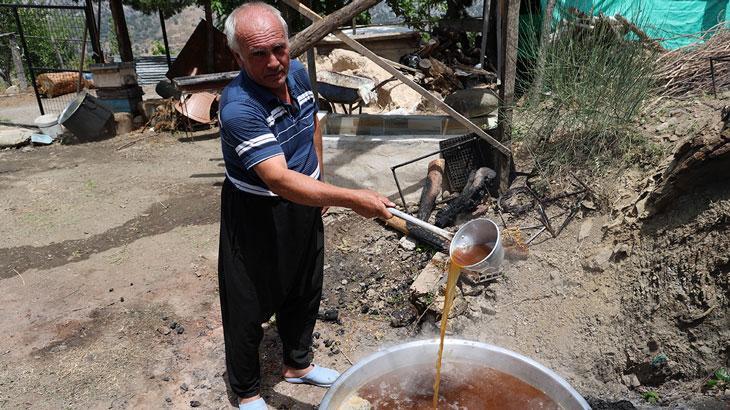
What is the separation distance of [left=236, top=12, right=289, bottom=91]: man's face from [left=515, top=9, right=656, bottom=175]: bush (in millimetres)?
2613

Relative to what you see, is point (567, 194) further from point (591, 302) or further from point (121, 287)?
point (121, 287)

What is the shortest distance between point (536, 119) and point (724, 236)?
193cm

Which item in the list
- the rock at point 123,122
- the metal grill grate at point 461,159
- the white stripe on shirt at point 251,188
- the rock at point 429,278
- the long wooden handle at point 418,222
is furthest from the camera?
the rock at point 123,122

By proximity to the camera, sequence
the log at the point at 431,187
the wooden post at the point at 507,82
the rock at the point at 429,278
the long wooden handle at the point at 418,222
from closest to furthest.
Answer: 1. the long wooden handle at the point at 418,222
2. the rock at the point at 429,278
3. the wooden post at the point at 507,82
4. the log at the point at 431,187

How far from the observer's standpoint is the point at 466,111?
4.81 m

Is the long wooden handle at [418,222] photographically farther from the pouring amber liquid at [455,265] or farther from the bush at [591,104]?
the bush at [591,104]

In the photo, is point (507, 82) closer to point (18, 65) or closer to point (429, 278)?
point (429, 278)

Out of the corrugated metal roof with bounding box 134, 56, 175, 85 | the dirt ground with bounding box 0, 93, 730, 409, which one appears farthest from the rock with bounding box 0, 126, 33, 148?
the corrugated metal roof with bounding box 134, 56, 175, 85

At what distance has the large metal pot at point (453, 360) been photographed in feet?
6.41

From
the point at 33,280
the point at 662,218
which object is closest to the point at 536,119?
the point at 662,218

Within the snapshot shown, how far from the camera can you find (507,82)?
13.6 feet

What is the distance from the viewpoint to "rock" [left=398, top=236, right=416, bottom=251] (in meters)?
4.09

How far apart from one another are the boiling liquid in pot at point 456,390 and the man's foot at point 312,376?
84 cm

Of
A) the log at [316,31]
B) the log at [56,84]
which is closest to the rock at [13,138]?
the log at [56,84]
